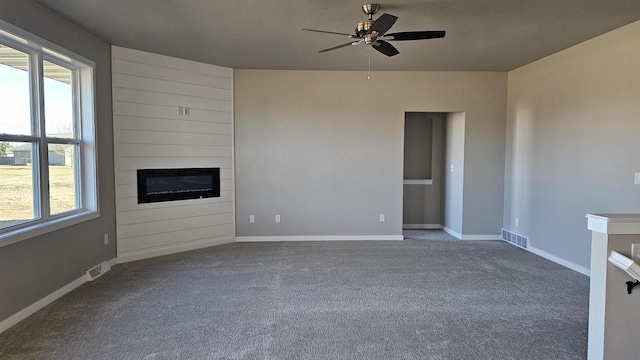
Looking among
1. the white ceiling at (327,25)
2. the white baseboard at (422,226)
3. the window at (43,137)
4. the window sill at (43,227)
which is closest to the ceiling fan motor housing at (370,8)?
the white ceiling at (327,25)

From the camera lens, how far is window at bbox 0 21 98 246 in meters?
2.99

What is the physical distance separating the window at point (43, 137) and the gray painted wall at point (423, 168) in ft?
17.0

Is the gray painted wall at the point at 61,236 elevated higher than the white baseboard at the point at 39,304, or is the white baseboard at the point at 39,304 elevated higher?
the gray painted wall at the point at 61,236

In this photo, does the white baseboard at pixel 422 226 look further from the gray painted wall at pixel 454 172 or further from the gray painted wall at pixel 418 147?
the gray painted wall at pixel 418 147

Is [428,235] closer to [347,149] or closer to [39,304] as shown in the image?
[347,149]

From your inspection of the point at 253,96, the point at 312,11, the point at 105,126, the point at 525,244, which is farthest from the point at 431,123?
the point at 105,126

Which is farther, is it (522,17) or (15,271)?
(522,17)

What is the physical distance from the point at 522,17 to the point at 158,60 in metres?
4.33

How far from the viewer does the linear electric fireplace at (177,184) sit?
4.82 metres

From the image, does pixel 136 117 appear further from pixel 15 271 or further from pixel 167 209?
pixel 15 271

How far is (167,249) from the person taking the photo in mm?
5047

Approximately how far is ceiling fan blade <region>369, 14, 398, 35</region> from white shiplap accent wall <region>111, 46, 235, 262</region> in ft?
10.2

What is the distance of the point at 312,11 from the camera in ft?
11.1

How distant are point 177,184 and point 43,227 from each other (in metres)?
1.94
